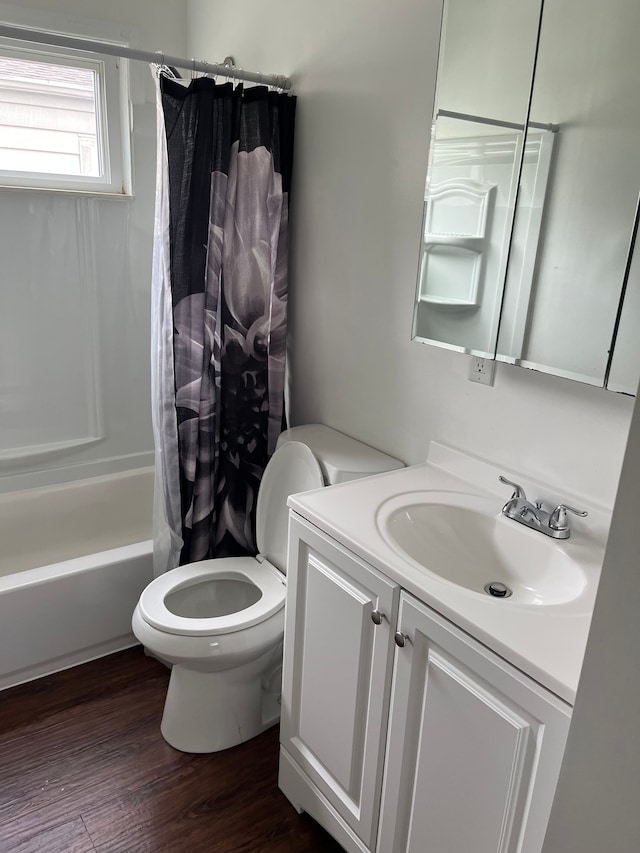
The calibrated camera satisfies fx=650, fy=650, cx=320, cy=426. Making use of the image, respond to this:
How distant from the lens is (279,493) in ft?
6.98

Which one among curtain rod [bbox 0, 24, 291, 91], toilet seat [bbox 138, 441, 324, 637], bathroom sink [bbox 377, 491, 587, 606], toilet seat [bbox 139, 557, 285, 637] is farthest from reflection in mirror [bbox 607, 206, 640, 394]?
curtain rod [bbox 0, 24, 291, 91]

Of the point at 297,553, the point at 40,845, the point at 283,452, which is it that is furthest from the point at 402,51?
the point at 40,845

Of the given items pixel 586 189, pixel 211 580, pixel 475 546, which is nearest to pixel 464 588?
pixel 475 546

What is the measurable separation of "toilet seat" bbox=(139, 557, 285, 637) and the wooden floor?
402 mm

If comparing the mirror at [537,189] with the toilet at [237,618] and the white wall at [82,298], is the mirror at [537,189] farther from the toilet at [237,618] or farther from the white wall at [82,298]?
the white wall at [82,298]

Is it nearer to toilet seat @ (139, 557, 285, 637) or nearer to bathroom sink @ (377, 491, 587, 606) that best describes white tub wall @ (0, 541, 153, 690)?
toilet seat @ (139, 557, 285, 637)

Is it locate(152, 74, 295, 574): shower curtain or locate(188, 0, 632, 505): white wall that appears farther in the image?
locate(152, 74, 295, 574): shower curtain

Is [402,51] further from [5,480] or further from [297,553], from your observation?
[5,480]

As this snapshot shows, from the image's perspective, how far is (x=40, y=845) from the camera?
165cm

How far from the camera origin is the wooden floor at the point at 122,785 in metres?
1.69

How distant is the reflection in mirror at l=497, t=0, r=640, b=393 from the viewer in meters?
1.26

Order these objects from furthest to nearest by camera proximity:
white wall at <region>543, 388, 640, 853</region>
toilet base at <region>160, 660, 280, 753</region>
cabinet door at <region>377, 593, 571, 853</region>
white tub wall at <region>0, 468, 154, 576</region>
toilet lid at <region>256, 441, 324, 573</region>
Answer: white tub wall at <region>0, 468, 154, 576</region>
toilet lid at <region>256, 441, 324, 573</region>
toilet base at <region>160, 660, 280, 753</region>
cabinet door at <region>377, 593, 571, 853</region>
white wall at <region>543, 388, 640, 853</region>

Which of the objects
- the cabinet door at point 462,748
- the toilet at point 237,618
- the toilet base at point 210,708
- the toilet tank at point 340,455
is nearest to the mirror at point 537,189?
the toilet tank at point 340,455

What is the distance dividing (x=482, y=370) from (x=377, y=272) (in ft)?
1.61
